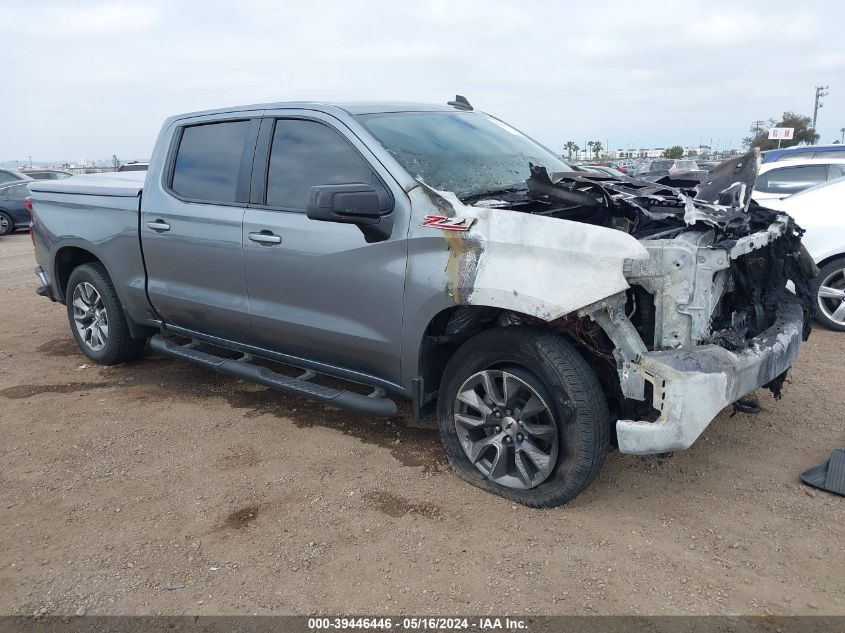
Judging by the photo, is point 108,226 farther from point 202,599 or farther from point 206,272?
point 202,599

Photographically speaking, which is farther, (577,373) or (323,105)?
(323,105)

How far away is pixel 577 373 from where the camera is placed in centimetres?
296

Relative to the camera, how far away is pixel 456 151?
3.85m

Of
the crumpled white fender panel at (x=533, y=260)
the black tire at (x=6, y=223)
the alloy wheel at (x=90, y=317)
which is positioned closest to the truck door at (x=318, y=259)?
the crumpled white fender panel at (x=533, y=260)

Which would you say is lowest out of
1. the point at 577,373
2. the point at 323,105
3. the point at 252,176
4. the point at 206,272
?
the point at 577,373

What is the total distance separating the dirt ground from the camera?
104 inches

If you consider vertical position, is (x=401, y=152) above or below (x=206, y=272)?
above

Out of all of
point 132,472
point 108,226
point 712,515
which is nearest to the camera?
point 712,515

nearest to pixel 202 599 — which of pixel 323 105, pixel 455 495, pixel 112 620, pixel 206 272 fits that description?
pixel 112 620

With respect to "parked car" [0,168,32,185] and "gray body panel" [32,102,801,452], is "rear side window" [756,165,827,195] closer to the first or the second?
"gray body panel" [32,102,801,452]

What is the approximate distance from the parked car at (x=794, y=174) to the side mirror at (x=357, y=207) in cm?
742

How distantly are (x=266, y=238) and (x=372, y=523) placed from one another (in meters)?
1.76

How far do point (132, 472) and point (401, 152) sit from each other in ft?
7.66

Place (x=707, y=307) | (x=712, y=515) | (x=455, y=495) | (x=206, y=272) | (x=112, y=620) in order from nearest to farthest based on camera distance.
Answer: (x=112, y=620), (x=707, y=307), (x=712, y=515), (x=455, y=495), (x=206, y=272)
